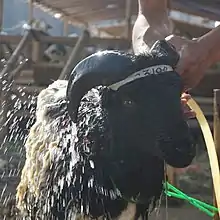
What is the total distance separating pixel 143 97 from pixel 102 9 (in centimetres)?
995

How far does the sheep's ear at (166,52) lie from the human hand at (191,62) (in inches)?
0.8

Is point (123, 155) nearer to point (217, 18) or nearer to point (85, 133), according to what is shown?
point (85, 133)

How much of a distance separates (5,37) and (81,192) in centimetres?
599

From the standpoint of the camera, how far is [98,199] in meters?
2.46

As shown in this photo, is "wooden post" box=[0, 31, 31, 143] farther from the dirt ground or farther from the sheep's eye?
the sheep's eye

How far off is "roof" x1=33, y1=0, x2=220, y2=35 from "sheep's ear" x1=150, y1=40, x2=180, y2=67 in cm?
608

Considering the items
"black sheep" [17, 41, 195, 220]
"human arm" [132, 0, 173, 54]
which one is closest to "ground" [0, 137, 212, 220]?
"black sheep" [17, 41, 195, 220]

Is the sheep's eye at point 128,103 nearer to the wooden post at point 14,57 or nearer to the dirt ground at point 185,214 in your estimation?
the wooden post at point 14,57

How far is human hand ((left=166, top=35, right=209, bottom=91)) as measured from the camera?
2363 mm

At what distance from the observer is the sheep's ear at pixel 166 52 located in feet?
7.75

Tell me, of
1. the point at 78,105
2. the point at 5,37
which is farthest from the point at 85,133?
the point at 5,37

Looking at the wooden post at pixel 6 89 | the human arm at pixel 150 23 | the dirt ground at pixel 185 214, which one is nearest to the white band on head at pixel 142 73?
the human arm at pixel 150 23

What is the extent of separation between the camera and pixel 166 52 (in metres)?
2.37

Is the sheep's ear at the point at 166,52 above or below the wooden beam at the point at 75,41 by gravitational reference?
above
